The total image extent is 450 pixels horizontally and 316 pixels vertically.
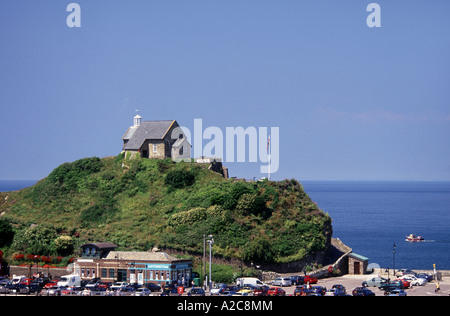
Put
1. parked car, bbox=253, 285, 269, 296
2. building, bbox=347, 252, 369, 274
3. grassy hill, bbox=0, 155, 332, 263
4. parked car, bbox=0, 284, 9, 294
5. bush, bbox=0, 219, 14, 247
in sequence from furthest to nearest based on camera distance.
Answer: bush, bbox=0, 219, 14, 247 → building, bbox=347, 252, 369, 274 → grassy hill, bbox=0, 155, 332, 263 → parked car, bbox=0, 284, 9, 294 → parked car, bbox=253, 285, 269, 296

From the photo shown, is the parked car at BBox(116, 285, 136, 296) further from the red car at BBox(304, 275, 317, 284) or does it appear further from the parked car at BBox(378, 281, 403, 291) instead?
the parked car at BBox(378, 281, 403, 291)

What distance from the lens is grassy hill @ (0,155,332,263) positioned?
8575cm

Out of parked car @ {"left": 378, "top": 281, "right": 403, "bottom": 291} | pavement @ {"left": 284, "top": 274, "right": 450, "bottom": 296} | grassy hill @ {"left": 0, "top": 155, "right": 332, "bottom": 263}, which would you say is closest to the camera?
pavement @ {"left": 284, "top": 274, "right": 450, "bottom": 296}

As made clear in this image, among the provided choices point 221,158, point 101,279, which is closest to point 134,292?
point 101,279

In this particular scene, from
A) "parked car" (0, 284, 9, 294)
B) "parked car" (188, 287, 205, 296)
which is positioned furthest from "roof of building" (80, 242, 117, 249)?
"parked car" (188, 287, 205, 296)

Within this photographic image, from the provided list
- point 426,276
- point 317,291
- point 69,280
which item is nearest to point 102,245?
point 69,280

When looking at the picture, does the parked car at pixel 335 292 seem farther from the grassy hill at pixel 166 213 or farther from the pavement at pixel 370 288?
the grassy hill at pixel 166 213

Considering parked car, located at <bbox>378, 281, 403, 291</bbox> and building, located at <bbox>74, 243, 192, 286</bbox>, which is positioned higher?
building, located at <bbox>74, 243, 192, 286</bbox>

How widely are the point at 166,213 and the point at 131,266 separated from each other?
16247mm

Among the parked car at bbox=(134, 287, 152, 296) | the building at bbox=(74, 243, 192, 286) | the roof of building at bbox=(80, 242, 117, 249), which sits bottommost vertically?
the parked car at bbox=(134, 287, 152, 296)

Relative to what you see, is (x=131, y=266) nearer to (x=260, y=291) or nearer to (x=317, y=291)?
(x=260, y=291)

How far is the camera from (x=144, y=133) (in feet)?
361
